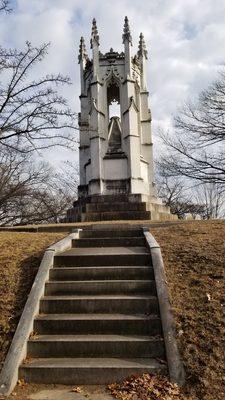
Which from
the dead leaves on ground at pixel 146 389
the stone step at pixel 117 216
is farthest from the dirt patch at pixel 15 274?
the stone step at pixel 117 216

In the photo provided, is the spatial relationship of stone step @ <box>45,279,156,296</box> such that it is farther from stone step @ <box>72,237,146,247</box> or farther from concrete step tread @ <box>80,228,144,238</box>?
concrete step tread @ <box>80,228,144,238</box>

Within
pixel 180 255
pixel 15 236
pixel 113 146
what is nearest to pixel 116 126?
pixel 113 146

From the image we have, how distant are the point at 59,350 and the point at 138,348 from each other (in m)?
1.04

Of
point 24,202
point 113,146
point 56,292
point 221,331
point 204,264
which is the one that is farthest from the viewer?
point 24,202

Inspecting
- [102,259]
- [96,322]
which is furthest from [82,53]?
[96,322]

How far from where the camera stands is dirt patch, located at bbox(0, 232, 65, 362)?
225 inches

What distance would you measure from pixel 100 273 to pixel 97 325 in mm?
1346

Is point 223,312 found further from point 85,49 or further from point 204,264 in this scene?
point 85,49

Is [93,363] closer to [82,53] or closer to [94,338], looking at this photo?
[94,338]

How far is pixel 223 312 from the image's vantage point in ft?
18.7

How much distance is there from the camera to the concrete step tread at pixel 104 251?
302 inches

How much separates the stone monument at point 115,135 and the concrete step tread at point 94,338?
10.0 meters

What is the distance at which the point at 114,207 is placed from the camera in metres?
15.6

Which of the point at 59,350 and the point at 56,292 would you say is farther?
the point at 56,292
